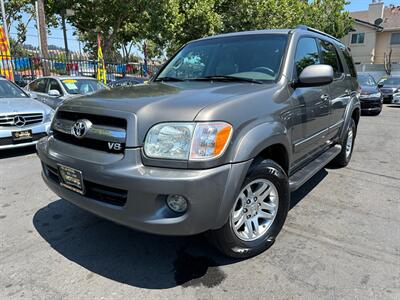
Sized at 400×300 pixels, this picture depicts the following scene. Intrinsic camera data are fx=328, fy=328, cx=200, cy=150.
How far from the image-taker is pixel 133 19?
20.2 metres

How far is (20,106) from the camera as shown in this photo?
6262mm

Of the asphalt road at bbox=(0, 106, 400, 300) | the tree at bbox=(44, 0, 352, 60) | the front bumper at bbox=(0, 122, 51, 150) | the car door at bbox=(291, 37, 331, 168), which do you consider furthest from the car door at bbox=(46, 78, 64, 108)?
the tree at bbox=(44, 0, 352, 60)

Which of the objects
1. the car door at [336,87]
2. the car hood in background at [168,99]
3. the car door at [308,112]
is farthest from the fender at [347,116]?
the car hood in background at [168,99]

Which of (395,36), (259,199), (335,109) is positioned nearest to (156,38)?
(335,109)

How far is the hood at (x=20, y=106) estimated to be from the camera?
5.97 m

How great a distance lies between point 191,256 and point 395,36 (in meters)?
44.0

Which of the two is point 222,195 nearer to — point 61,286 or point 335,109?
point 61,286

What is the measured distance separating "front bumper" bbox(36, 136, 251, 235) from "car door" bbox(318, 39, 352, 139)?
7.76ft

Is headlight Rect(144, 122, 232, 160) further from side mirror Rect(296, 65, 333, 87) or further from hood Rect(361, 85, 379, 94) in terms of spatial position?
hood Rect(361, 85, 379, 94)

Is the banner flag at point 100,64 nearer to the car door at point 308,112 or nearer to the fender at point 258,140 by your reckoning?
the car door at point 308,112

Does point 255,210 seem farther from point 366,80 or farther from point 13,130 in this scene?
point 366,80

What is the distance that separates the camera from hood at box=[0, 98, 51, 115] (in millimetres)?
5973

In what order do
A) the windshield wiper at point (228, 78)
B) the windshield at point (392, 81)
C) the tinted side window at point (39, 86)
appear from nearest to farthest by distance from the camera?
the windshield wiper at point (228, 78), the tinted side window at point (39, 86), the windshield at point (392, 81)

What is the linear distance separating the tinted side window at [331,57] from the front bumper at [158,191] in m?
2.54
